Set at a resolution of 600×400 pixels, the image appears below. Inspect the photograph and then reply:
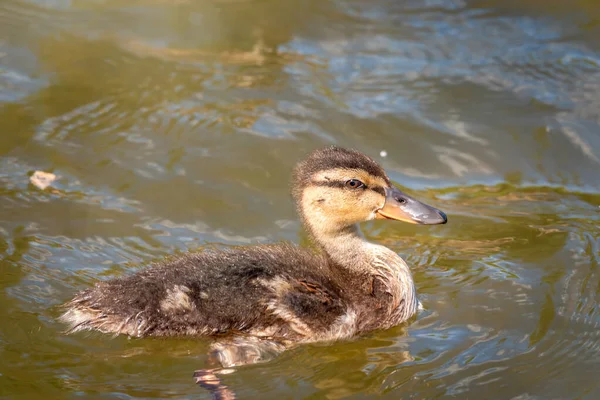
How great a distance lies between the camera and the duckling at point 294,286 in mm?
5074

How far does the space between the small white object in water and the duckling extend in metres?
1.80

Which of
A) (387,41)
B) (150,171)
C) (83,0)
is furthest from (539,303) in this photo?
(83,0)

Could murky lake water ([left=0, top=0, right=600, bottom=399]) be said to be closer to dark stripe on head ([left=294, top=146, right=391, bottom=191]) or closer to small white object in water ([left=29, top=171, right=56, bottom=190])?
small white object in water ([left=29, top=171, right=56, bottom=190])

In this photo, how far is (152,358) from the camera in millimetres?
5078

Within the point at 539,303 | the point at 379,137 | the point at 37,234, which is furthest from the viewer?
the point at 379,137

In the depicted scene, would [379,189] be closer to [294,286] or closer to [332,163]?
Result: [332,163]

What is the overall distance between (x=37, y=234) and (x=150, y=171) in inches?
45.9

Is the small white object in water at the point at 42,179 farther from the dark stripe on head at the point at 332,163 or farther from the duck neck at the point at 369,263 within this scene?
the duck neck at the point at 369,263

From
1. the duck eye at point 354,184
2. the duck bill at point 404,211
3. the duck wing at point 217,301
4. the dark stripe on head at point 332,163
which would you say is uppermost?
the dark stripe on head at point 332,163

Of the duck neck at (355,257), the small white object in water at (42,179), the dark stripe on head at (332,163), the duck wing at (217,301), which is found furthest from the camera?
the small white object in water at (42,179)

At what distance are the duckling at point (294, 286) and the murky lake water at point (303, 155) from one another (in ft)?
0.42

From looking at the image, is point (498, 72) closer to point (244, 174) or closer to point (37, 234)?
point (244, 174)

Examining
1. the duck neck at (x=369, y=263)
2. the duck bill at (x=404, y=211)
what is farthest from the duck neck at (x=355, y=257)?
the duck bill at (x=404, y=211)

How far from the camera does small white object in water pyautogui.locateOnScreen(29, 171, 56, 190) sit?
22.6 ft
